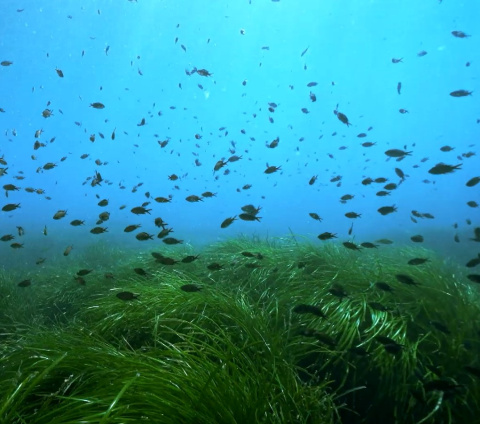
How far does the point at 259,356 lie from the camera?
2.70m

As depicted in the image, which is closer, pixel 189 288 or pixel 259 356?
pixel 259 356

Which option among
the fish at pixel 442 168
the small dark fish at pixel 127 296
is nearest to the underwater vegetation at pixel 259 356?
the small dark fish at pixel 127 296

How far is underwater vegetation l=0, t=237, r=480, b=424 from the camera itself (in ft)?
6.15

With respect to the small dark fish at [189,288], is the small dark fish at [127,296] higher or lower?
lower

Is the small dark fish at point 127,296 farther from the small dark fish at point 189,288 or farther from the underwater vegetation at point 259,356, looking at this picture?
the small dark fish at point 189,288

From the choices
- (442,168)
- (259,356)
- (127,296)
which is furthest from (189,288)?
(442,168)

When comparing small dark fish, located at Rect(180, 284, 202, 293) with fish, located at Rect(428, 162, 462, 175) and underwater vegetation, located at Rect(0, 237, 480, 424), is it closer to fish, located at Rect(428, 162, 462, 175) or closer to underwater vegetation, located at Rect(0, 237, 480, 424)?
underwater vegetation, located at Rect(0, 237, 480, 424)

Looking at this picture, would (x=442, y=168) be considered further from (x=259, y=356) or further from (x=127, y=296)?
(x=127, y=296)

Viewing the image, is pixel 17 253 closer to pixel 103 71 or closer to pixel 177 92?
pixel 103 71

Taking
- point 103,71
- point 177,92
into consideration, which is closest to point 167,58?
point 103,71

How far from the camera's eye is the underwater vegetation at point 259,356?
188cm

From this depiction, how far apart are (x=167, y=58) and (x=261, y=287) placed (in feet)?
218

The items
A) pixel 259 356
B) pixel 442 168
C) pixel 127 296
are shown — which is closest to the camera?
pixel 259 356

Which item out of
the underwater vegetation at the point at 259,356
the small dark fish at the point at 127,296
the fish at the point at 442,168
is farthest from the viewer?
the fish at the point at 442,168
